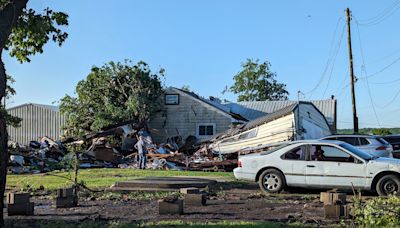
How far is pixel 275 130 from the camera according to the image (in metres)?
27.2

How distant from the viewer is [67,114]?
123 feet

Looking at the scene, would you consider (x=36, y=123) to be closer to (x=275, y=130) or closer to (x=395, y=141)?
(x=275, y=130)

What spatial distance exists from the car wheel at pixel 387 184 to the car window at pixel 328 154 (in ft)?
3.02

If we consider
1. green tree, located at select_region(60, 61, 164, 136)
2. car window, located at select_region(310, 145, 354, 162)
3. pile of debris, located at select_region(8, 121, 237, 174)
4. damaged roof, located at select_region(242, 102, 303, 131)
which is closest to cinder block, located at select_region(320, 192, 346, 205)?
car window, located at select_region(310, 145, 354, 162)

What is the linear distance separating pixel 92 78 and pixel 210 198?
2621 centimetres

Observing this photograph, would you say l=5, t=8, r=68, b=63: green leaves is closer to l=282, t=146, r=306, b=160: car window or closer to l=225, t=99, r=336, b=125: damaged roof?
l=282, t=146, r=306, b=160: car window

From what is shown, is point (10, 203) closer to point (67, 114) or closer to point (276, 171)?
point (276, 171)

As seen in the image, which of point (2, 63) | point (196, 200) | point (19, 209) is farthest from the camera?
point (196, 200)

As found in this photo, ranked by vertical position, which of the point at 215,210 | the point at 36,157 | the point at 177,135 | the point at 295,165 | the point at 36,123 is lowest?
the point at 215,210

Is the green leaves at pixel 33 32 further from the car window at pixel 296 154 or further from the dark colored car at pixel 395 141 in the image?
the dark colored car at pixel 395 141

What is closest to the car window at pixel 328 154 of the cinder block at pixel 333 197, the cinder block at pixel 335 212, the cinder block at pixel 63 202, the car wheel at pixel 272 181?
the car wheel at pixel 272 181

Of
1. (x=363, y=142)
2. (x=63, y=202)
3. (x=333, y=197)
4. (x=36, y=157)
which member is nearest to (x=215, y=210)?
(x=333, y=197)

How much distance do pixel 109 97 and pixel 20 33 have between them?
24.2 m

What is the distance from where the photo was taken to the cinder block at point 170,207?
32.2 ft
